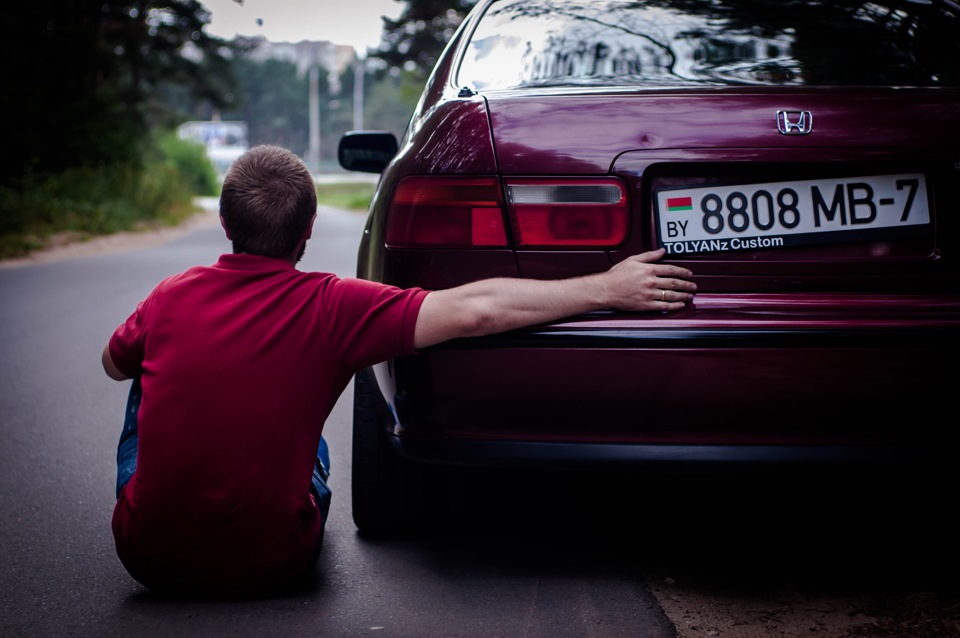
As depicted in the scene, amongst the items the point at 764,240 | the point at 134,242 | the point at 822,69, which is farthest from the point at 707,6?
the point at 134,242

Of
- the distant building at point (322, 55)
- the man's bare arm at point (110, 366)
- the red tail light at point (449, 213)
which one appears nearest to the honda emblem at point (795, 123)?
the red tail light at point (449, 213)

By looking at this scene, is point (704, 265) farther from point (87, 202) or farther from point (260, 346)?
point (87, 202)

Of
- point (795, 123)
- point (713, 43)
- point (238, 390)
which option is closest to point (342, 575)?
point (238, 390)

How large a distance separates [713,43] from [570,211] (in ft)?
3.40

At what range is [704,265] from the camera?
2328mm

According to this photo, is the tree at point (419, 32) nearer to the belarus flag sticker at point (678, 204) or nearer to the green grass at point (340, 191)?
the green grass at point (340, 191)

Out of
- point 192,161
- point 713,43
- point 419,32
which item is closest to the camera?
point 713,43

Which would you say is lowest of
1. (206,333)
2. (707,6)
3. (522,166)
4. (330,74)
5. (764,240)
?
(206,333)

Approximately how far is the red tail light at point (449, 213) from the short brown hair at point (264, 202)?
9.2 inches

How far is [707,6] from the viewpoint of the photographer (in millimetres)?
3236

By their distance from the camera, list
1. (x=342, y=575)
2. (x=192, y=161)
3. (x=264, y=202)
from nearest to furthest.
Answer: (x=264, y=202) < (x=342, y=575) < (x=192, y=161)

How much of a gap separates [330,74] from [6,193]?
10880cm

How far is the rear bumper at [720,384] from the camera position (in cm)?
223

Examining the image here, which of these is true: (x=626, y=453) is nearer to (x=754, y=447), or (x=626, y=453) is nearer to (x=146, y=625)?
(x=754, y=447)
